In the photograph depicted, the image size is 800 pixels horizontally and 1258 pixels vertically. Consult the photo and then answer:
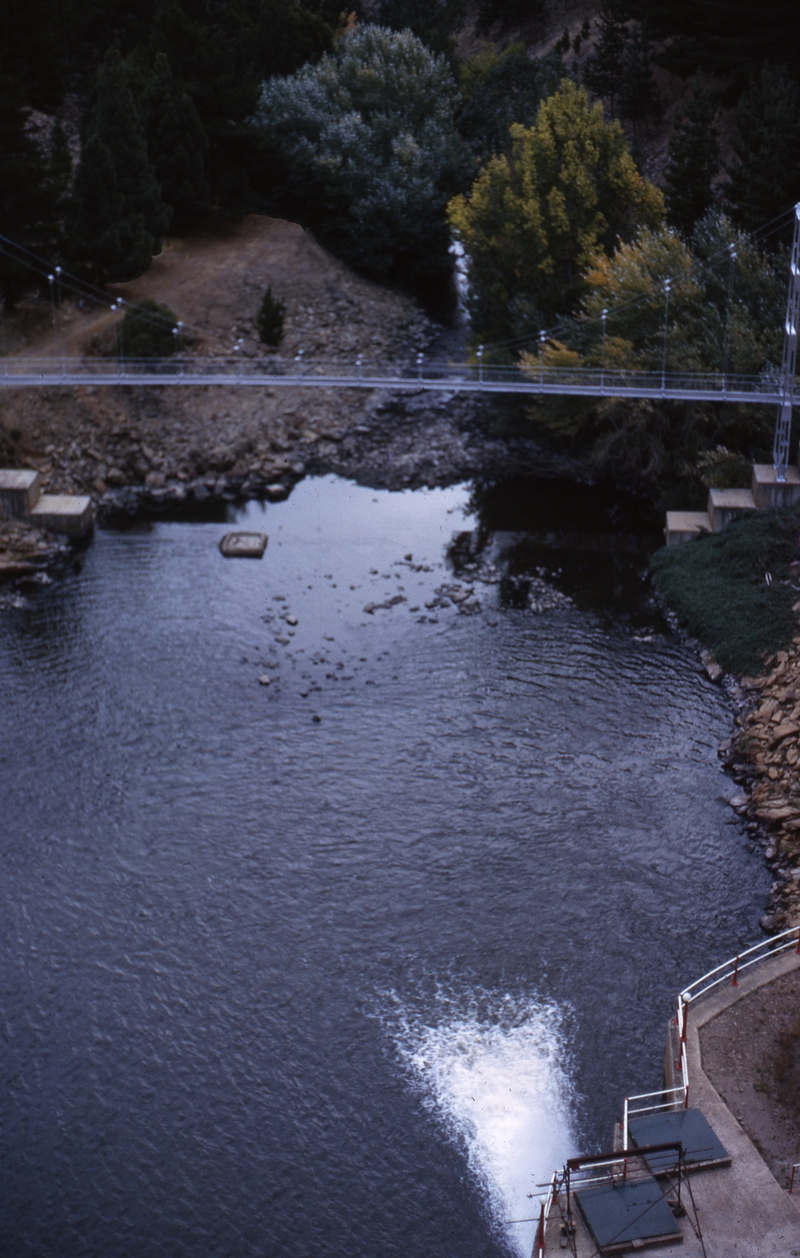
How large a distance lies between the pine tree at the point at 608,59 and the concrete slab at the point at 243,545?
108 feet

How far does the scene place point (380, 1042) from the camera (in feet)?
69.6

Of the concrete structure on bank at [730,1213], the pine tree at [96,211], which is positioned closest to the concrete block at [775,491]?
the concrete structure on bank at [730,1213]

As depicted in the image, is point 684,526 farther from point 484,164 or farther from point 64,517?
point 484,164

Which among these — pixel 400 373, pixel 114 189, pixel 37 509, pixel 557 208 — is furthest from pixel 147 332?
pixel 557 208

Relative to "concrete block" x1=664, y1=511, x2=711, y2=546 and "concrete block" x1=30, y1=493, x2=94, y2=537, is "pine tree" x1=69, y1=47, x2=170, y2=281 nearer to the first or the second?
"concrete block" x1=30, y1=493, x2=94, y2=537

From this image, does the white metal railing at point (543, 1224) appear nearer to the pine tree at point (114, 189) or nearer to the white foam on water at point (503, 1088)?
the white foam on water at point (503, 1088)

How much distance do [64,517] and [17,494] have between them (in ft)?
4.92

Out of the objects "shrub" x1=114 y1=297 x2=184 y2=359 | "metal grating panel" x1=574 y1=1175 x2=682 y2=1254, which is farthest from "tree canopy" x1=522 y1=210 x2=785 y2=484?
"metal grating panel" x1=574 y1=1175 x2=682 y2=1254

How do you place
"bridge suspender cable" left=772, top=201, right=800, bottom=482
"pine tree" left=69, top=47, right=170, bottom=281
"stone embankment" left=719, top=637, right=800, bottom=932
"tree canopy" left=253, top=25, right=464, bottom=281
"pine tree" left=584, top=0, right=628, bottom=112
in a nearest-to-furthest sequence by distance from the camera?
"stone embankment" left=719, top=637, right=800, bottom=932, "bridge suspender cable" left=772, top=201, right=800, bottom=482, "pine tree" left=69, top=47, right=170, bottom=281, "tree canopy" left=253, top=25, right=464, bottom=281, "pine tree" left=584, top=0, right=628, bottom=112

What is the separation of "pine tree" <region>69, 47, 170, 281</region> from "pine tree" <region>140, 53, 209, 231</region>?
2185 millimetres

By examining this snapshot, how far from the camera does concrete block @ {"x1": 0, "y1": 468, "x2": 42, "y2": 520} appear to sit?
3850 cm

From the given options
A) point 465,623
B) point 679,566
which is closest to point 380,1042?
point 465,623

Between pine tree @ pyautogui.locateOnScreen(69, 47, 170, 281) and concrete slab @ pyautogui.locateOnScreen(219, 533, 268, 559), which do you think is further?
pine tree @ pyautogui.locateOnScreen(69, 47, 170, 281)

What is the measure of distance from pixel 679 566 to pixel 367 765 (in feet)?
40.2
